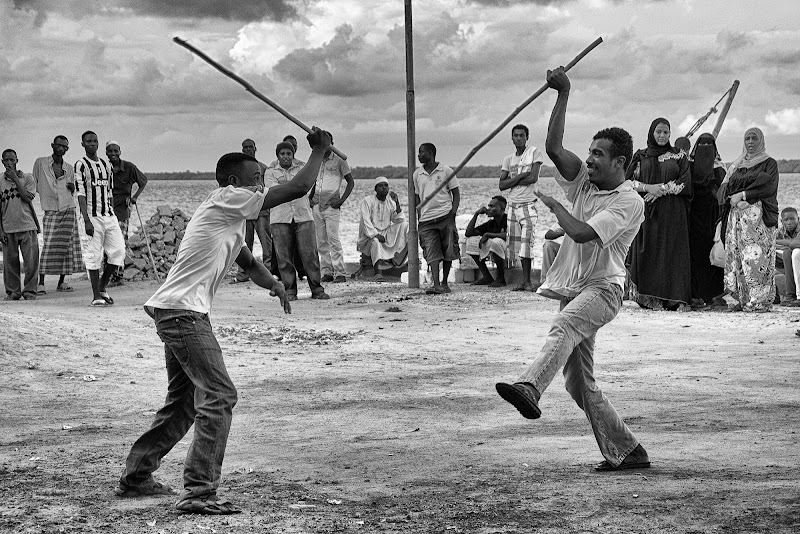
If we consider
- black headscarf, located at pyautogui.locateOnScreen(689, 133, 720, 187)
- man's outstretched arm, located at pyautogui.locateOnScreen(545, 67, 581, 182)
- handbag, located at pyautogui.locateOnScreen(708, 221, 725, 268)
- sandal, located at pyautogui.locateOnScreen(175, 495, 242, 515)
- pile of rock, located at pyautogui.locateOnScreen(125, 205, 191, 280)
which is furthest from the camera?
pile of rock, located at pyautogui.locateOnScreen(125, 205, 191, 280)

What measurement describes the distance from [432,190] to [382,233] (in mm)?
2615

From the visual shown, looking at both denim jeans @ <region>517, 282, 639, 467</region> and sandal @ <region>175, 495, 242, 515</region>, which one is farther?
denim jeans @ <region>517, 282, 639, 467</region>

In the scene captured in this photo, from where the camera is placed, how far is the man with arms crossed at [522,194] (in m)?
13.9

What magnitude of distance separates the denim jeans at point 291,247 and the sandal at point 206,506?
906 centimetres

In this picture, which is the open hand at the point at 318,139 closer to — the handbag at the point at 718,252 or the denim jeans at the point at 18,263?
the handbag at the point at 718,252

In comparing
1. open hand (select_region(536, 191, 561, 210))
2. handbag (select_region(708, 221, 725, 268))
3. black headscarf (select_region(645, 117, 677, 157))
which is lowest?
handbag (select_region(708, 221, 725, 268))

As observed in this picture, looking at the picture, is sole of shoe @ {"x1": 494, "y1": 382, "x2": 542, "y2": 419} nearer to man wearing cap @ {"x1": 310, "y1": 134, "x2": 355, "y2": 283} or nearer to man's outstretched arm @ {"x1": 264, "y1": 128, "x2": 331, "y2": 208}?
man's outstretched arm @ {"x1": 264, "y1": 128, "x2": 331, "y2": 208}

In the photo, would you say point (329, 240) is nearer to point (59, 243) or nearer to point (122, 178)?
point (122, 178)

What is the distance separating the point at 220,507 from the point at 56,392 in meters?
3.76

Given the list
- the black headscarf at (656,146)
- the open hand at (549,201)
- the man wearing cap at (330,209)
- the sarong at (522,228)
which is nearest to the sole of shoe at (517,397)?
the open hand at (549,201)

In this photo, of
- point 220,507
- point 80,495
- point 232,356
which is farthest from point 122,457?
point 232,356

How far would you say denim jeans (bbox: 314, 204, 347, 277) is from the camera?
16.1 m

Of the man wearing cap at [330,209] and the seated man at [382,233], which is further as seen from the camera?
the seated man at [382,233]

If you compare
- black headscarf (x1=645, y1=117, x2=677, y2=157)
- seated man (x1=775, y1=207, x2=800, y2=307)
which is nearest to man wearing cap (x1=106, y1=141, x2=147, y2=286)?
black headscarf (x1=645, y1=117, x2=677, y2=157)
